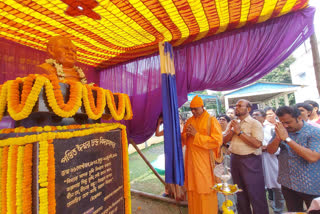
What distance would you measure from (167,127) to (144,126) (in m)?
1.15

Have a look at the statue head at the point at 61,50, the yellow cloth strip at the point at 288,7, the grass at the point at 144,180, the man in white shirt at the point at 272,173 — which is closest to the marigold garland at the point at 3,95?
the statue head at the point at 61,50

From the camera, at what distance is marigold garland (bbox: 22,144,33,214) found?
1.27 m

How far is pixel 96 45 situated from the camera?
3.42 meters

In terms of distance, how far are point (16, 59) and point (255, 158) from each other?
4608 millimetres

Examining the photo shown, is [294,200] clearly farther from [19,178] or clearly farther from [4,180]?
[4,180]

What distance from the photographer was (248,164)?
272 centimetres

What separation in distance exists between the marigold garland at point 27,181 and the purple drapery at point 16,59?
246 cm

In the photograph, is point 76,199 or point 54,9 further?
point 54,9

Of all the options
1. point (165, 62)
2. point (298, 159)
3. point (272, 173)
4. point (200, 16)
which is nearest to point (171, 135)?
point (165, 62)

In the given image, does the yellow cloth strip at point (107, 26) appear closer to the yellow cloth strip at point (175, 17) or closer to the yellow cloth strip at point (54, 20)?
the yellow cloth strip at point (54, 20)

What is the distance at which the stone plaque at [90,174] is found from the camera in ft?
4.81

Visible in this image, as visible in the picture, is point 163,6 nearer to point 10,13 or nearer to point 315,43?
point 10,13

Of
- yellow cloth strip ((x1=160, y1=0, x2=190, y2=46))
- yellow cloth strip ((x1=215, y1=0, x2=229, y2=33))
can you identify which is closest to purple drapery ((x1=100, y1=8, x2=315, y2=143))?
yellow cloth strip ((x1=215, y1=0, x2=229, y2=33))

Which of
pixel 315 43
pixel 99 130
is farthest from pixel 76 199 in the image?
pixel 315 43
